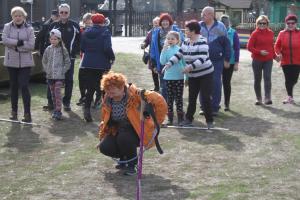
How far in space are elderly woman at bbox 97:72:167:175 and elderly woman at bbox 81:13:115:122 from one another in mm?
2827

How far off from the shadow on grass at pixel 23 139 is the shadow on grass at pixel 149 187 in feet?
5.44

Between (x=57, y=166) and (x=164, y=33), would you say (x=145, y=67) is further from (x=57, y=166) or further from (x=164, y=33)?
(x=57, y=166)

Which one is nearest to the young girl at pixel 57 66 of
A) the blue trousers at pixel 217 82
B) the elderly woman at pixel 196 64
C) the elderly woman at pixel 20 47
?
the elderly woman at pixel 20 47

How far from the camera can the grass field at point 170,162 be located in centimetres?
555

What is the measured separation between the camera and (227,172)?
621cm

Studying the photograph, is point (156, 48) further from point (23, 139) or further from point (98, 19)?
point (23, 139)

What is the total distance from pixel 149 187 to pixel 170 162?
0.98 m

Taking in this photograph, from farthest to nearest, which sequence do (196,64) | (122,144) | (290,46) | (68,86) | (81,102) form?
(290,46), (81,102), (68,86), (196,64), (122,144)

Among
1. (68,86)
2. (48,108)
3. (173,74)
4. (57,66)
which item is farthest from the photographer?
(48,108)

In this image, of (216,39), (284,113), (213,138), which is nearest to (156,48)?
(216,39)

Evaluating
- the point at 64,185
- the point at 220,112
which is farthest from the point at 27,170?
the point at 220,112

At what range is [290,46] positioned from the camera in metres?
10.8

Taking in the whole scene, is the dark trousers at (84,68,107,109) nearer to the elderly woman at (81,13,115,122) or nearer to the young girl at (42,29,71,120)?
the elderly woman at (81,13,115,122)

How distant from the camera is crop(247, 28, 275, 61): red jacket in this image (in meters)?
10.6
